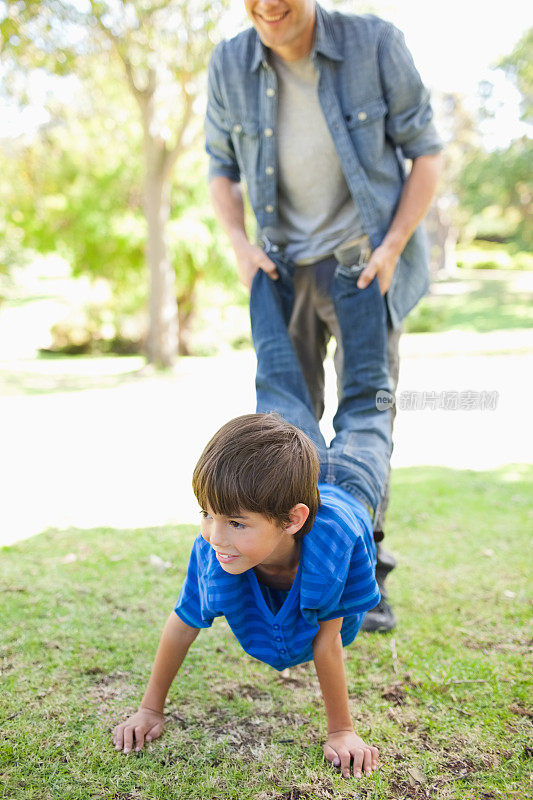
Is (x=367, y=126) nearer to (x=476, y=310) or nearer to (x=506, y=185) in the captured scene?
(x=476, y=310)

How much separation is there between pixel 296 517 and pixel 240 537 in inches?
6.0

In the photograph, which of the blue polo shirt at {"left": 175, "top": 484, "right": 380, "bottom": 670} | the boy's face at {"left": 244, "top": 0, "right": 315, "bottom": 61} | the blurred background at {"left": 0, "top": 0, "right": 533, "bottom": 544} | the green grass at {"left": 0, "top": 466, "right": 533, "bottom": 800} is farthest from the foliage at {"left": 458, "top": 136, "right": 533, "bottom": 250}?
the blue polo shirt at {"left": 175, "top": 484, "right": 380, "bottom": 670}

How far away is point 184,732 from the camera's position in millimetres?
2111

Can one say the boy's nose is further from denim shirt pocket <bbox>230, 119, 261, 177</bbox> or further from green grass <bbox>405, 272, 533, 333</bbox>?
green grass <bbox>405, 272, 533, 333</bbox>

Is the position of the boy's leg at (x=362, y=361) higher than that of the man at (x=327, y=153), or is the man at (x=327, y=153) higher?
the man at (x=327, y=153)

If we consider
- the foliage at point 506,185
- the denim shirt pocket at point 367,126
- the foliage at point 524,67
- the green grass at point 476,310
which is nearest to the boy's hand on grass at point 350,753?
the denim shirt pocket at point 367,126

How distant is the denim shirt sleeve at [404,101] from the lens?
257cm

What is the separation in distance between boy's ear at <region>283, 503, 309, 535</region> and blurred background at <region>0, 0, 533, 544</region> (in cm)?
262

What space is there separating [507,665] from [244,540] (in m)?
1.31

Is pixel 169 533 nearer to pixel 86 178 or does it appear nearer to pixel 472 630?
pixel 472 630

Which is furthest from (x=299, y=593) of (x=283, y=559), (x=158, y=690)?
(x=158, y=690)

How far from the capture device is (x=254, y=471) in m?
1.75

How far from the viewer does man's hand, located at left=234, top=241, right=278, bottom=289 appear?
2.69 m

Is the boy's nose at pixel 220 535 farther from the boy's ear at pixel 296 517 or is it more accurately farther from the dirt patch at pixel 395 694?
the dirt patch at pixel 395 694
